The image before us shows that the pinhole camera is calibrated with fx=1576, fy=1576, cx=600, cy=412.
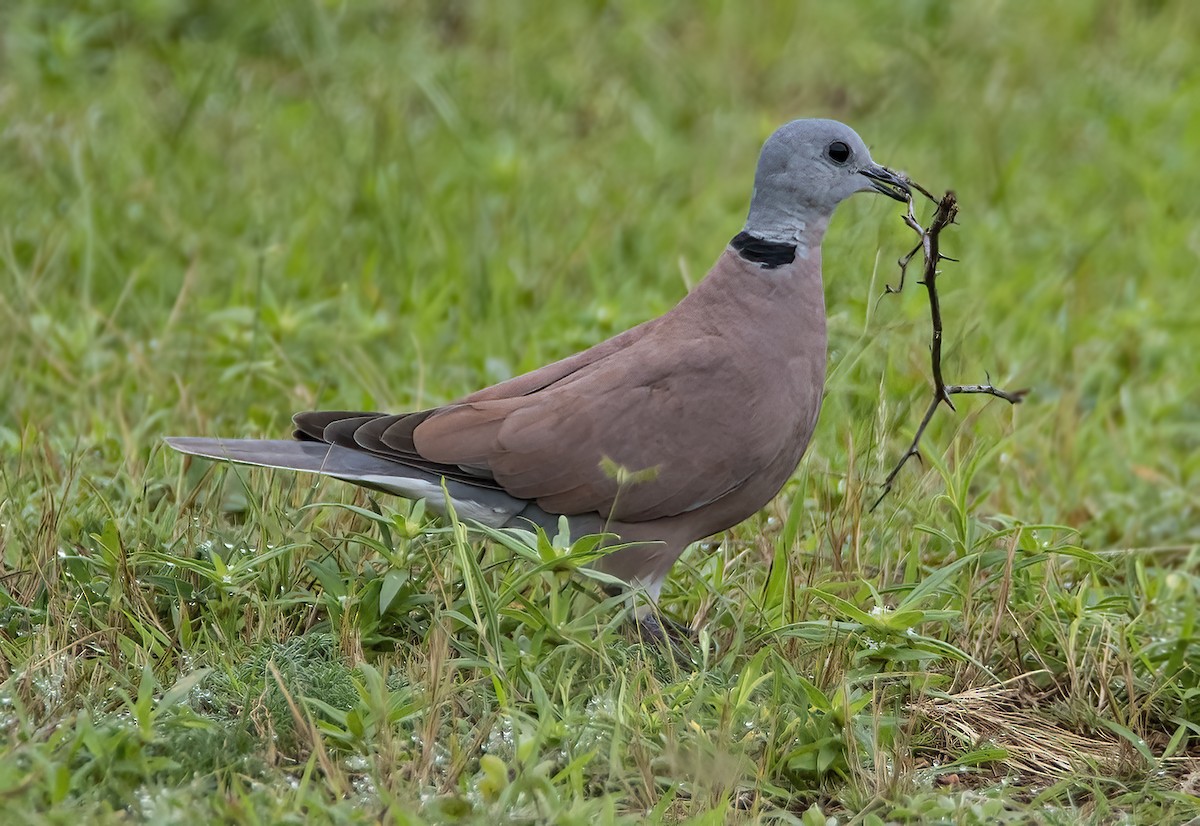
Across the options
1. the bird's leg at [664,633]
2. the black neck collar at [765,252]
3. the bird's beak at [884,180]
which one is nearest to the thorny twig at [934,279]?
the bird's beak at [884,180]

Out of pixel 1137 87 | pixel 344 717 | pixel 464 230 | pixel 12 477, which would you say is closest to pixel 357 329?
pixel 464 230

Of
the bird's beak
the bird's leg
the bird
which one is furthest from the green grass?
the bird's beak

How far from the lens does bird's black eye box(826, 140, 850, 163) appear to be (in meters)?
3.80

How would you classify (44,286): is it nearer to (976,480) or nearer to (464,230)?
(464,230)

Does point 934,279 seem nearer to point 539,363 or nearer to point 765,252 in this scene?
point 765,252

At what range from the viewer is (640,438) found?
3.56m

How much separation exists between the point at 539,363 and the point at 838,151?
1533 mm

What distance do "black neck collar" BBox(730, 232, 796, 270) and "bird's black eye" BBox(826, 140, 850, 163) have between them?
0.25 metres

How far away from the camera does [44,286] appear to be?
5285 millimetres

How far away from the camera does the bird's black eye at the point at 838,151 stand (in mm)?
3799

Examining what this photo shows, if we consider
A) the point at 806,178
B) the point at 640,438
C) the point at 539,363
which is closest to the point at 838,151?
the point at 806,178

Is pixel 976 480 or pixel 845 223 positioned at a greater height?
pixel 845 223

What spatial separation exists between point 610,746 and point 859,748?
496 millimetres

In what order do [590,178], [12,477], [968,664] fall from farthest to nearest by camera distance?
[590,178]
[12,477]
[968,664]
